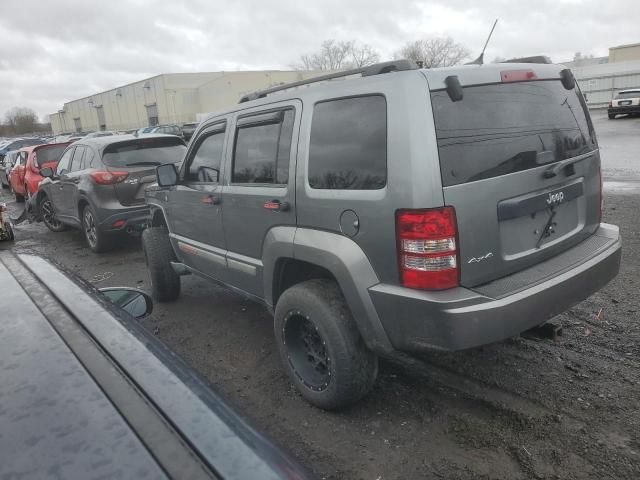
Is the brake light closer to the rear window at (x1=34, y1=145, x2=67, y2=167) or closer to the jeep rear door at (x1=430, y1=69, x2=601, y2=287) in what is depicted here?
the rear window at (x1=34, y1=145, x2=67, y2=167)

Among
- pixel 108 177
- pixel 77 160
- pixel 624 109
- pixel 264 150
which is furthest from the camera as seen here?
pixel 624 109

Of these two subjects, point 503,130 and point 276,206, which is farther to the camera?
point 276,206

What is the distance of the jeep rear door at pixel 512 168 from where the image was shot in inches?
94.0

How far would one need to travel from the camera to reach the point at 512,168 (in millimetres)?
2549

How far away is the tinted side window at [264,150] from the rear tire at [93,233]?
4.39 meters

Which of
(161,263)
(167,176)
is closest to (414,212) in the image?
(167,176)

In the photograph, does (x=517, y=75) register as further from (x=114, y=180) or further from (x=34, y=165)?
(x=34, y=165)

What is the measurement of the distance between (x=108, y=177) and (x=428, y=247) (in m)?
5.85

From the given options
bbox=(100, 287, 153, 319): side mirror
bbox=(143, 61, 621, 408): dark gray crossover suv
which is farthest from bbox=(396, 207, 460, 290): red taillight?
bbox=(100, 287, 153, 319): side mirror

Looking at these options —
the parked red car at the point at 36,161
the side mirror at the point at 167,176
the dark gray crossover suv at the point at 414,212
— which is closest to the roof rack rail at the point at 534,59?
the dark gray crossover suv at the point at 414,212

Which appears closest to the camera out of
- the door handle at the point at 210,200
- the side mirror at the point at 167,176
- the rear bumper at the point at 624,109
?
the door handle at the point at 210,200

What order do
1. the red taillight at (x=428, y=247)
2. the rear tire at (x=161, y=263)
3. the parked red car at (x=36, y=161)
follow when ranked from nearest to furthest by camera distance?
the red taillight at (x=428, y=247) → the rear tire at (x=161, y=263) → the parked red car at (x=36, y=161)

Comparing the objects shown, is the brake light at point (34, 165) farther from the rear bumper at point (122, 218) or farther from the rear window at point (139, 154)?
the rear bumper at point (122, 218)

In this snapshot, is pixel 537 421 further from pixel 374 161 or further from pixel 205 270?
pixel 205 270
